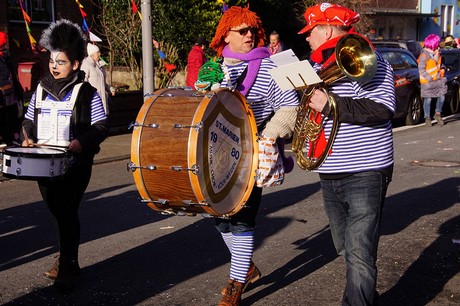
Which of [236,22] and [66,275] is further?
[66,275]

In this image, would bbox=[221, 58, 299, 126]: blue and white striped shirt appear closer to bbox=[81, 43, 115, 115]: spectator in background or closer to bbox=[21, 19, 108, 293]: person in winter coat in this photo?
bbox=[21, 19, 108, 293]: person in winter coat

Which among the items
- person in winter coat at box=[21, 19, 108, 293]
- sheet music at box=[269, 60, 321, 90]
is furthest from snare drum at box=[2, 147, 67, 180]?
sheet music at box=[269, 60, 321, 90]

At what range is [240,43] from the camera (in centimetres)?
488

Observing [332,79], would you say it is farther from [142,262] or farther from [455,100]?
[455,100]

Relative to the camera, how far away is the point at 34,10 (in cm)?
1870

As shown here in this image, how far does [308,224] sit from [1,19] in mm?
12006

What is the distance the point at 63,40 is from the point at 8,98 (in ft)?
16.2

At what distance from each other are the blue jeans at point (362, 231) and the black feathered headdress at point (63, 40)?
90.3 inches

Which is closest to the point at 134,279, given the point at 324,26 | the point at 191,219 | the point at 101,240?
the point at 101,240

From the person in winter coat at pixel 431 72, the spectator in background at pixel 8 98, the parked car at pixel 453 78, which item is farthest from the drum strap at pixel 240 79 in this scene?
the parked car at pixel 453 78

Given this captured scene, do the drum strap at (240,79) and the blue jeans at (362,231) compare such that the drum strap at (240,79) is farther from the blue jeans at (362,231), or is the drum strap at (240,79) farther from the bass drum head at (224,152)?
the blue jeans at (362,231)

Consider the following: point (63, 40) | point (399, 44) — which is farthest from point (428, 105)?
point (63, 40)

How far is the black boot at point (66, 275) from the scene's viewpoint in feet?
18.1

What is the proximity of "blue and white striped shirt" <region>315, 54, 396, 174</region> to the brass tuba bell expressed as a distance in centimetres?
9
